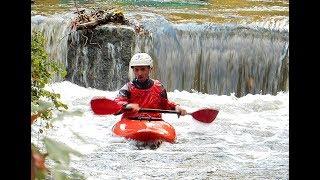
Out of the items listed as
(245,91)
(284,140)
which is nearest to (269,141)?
(284,140)

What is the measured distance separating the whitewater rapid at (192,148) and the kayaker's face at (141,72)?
0.10 m

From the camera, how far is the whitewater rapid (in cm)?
192

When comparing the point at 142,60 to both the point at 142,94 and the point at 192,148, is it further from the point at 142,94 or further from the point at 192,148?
Answer: the point at 192,148

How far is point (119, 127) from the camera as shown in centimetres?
206

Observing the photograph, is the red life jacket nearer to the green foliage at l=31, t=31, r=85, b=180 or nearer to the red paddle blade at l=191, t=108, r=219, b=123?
the red paddle blade at l=191, t=108, r=219, b=123

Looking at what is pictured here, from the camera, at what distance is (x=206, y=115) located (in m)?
1.99

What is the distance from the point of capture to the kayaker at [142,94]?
6.75ft

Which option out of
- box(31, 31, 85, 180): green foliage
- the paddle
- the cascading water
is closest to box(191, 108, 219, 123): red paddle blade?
the paddle

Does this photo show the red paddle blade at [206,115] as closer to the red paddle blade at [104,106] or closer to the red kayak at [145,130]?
the red kayak at [145,130]

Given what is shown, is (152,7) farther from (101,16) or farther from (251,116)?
(251,116)

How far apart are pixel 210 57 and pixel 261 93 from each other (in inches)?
10.6

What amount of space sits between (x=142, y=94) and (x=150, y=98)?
1.3 inches

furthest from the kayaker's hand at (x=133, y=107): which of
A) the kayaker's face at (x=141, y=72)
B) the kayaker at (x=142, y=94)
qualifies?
the kayaker's face at (x=141, y=72)

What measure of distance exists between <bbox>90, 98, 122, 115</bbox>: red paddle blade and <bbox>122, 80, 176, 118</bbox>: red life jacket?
0.06 metres
